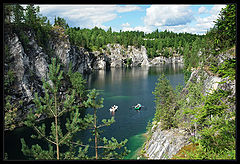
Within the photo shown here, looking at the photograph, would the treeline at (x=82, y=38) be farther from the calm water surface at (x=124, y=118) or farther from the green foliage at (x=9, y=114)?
the calm water surface at (x=124, y=118)

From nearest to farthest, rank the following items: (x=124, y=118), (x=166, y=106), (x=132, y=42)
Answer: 1. (x=166, y=106)
2. (x=124, y=118)
3. (x=132, y=42)

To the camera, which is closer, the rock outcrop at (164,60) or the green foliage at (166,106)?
the green foliage at (166,106)

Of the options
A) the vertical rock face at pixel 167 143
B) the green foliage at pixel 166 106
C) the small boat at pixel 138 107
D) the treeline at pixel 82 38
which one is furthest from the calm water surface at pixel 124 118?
the treeline at pixel 82 38

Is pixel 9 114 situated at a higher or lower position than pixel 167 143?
lower

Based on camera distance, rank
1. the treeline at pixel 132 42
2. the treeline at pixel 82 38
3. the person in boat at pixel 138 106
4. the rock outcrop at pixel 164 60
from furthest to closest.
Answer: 1. the rock outcrop at pixel 164 60
2. the treeline at pixel 132 42
3. the treeline at pixel 82 38
4. the person in boat at pixel 138 106

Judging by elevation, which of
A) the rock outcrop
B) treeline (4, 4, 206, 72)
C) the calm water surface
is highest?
treeline (4, 4, 206, 72)

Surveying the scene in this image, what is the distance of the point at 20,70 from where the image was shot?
1623 inches

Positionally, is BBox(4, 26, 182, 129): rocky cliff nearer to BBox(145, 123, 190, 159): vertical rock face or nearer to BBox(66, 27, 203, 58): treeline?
BBox(145, 123, 190, 159): vertical rock face

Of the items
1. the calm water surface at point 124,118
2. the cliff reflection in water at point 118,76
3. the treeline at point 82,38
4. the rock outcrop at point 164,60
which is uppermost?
the treeline at point 82,38

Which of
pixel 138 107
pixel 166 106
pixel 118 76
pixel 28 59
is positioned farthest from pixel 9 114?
pixel 118 76

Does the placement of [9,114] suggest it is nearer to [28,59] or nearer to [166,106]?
[28,59]

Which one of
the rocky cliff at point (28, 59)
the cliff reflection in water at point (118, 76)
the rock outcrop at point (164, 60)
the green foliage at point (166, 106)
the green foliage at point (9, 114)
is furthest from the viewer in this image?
the rock outcrop at point (164, 60)

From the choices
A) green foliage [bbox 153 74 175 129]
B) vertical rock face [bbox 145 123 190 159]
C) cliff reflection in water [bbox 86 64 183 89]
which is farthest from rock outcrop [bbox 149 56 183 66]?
vertical rock face [bbox 145 123 190 159]

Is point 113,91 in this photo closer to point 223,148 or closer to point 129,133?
point 129,133
